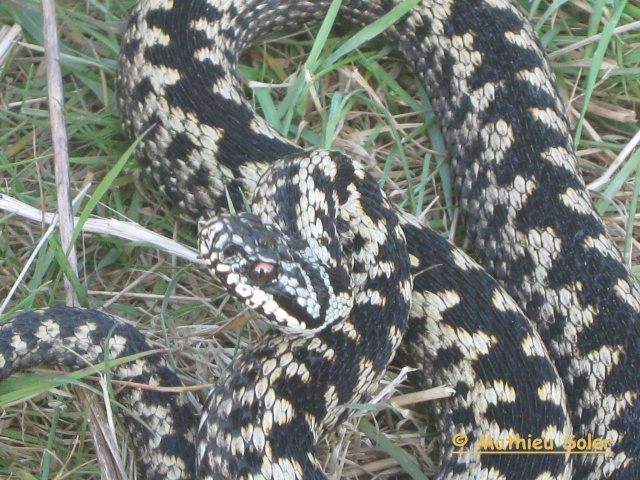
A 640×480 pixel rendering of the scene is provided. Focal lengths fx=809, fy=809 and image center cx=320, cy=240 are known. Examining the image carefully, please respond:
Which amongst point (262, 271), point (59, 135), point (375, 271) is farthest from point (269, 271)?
point (59, 135)

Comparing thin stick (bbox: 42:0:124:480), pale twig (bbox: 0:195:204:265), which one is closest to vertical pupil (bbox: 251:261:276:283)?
pale twig (bbox: 0:195:204:265)

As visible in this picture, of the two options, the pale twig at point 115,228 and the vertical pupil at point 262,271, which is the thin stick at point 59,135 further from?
the vertical pupil at point 262,271

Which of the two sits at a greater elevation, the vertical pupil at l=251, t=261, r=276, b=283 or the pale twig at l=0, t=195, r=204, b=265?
the vertical pupil at l=251, t=261, r=276, b=283

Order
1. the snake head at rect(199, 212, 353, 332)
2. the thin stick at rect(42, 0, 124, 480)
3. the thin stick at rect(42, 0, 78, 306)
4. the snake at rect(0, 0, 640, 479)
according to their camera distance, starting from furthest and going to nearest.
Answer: the thin stick at rect(42, 0, 78, 306), the thin stick at rect(42, 0, 124, 480), the snake at rect(0, 0, 640, 479), the snake head at rect(199, 212, 353, 332)

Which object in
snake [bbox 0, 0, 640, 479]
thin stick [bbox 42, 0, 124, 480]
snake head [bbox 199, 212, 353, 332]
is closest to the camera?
snake head [bbox 199, 212, 353, 332]

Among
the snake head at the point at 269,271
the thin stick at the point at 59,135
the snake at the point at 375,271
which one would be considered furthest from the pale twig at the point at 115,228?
the snake head at the point at 269,271

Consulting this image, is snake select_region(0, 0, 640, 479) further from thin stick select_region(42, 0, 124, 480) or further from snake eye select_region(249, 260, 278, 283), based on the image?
thin stick select_region(42, 0, 124, 480)

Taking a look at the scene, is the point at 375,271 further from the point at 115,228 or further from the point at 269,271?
the point at 115,228

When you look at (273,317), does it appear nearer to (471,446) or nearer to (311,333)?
(311,333)
